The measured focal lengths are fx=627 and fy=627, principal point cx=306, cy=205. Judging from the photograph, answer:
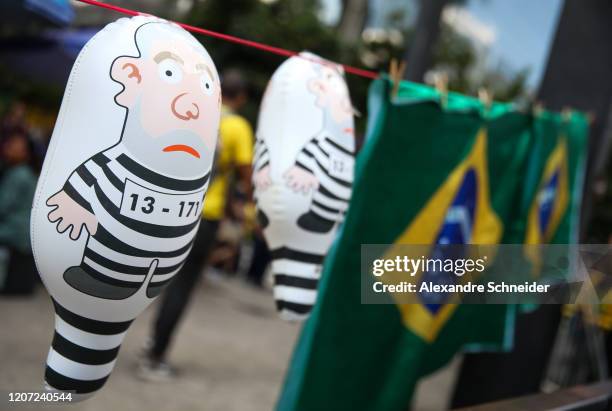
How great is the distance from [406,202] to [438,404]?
2.27 meters

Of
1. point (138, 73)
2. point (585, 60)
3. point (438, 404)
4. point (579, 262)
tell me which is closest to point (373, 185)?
point (579, 262)

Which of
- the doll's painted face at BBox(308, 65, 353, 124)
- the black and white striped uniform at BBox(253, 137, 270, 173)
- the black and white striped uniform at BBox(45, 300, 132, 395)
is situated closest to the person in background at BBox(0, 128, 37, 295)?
the black and white striped uniform at BBox(253, 137, 270, 173)

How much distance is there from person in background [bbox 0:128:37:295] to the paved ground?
6.0 inches

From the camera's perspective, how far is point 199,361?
3.69 metres

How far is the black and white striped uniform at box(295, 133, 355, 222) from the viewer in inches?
63.6

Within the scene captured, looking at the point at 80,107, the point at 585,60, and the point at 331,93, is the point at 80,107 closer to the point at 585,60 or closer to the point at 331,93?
the point at 331,93

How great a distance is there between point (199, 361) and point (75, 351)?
2558 mm

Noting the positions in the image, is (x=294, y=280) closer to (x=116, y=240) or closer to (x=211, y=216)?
(x=116, y=240)

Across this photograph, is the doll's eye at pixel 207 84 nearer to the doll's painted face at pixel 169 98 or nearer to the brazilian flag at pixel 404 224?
the doll's painted face at pixel 169 98

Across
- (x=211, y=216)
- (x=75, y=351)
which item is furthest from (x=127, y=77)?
Answer: (x=211, y=216)

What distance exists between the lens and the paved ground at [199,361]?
2965mm

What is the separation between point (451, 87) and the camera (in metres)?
8.56

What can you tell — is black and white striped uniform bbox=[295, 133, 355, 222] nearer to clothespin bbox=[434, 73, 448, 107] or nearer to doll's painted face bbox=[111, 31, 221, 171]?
doll's painted face bbox=[111, 31, 221, 171]

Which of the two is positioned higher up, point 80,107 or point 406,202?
point 80,107
